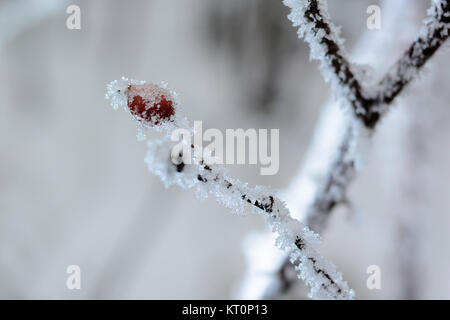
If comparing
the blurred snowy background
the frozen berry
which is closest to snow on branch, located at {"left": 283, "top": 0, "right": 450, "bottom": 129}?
the frozen berry

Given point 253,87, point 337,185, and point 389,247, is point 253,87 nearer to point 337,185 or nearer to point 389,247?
point 389,247

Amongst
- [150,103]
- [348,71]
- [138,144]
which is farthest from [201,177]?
[138,144]

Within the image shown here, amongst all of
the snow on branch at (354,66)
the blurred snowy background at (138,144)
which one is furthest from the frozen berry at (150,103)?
the blurred snowy background at (138,144)

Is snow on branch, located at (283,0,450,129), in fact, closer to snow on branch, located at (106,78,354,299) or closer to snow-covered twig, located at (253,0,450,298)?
snow-covered twig, located at (253,0,450,298)

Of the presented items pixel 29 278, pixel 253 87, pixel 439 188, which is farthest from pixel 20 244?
pixel 439 188

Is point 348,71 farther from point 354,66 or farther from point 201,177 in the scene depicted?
point 201,177

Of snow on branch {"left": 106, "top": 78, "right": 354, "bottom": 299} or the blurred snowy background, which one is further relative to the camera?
the blurred snowy background
